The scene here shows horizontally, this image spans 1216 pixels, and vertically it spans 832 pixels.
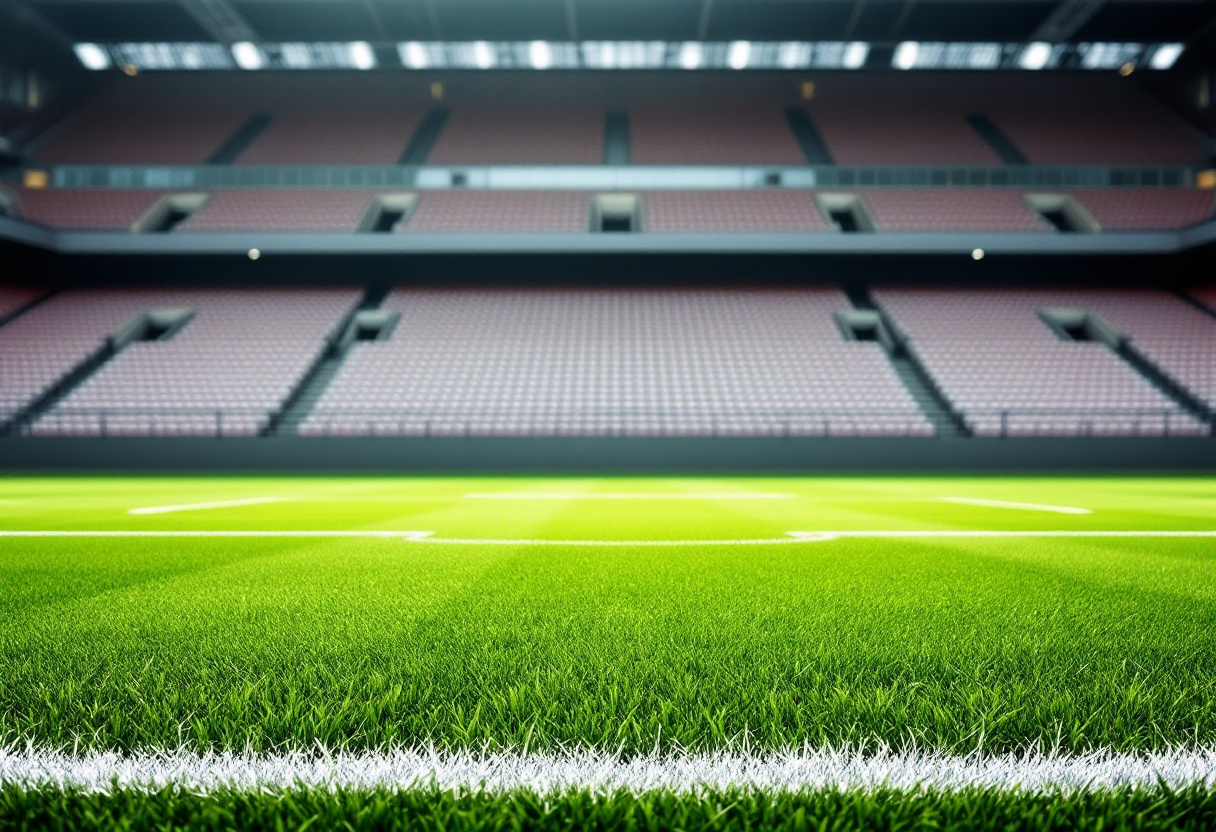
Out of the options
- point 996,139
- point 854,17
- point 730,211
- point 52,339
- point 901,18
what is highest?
point 854,17

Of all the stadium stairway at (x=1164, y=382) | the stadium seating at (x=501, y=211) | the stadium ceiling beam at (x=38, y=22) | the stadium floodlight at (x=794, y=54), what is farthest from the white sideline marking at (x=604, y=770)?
the stadium ceiling beam at (x=38, y=22)

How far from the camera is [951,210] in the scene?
23.8 metres

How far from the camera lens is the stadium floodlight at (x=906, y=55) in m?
27.1

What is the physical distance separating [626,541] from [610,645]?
95.8 inches

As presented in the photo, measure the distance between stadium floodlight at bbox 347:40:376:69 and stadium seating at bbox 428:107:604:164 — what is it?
154 inches

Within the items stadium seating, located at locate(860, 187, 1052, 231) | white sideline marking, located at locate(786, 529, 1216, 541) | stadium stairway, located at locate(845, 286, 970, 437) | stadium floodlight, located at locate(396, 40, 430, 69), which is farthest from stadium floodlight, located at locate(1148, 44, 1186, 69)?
white sideline marking, located at locate(786, 529, 1216, 541)

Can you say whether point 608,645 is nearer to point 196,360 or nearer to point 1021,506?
point 1021,506

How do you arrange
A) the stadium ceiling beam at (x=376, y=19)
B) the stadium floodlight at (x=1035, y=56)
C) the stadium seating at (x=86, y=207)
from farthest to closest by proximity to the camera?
1. the stadium floodlight at (x=1035, y=56)
2. the stadium ceiling beam at (x=376, y=19)
3. the stadium seating at (x=86, y=207)

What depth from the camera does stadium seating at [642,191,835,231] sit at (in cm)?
2331

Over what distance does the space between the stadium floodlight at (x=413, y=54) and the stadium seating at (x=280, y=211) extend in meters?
6.81

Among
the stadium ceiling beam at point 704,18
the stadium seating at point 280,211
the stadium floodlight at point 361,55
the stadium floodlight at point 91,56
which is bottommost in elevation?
the stadium seating at point 280,211

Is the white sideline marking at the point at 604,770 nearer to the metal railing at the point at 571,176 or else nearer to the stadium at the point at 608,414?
the stadium at the point at 608,414

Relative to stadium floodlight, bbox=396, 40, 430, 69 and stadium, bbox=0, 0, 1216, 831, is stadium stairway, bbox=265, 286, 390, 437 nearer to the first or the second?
stadium, bbox=0, 0, 1216, 831

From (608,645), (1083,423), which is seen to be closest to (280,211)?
(1083,423)
